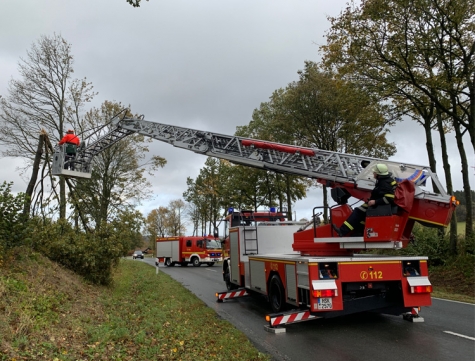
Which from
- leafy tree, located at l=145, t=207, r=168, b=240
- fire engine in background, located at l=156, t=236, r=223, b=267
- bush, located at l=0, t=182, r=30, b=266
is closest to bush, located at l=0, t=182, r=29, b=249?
bush, located at l=0, t=182, r=30, b=266

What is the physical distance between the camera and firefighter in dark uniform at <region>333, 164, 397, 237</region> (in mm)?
7375

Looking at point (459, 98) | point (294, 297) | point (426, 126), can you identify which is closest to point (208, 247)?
point (426, 126)

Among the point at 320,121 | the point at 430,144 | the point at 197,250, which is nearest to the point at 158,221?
the point at 197,250

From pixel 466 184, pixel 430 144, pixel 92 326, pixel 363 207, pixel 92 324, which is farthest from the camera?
pixel 430 144

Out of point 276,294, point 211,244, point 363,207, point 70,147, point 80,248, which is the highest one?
point 70,147

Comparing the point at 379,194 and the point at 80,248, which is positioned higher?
the point at 379,194

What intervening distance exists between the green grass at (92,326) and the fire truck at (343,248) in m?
1.47

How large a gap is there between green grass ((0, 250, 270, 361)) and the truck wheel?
130cm

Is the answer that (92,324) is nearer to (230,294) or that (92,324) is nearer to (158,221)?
(230,294)

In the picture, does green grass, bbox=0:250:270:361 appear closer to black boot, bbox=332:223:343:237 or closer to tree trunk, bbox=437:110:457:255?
black boot, bbox=332:223:343:237

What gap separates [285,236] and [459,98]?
9.83 metres

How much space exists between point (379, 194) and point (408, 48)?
8826 mm

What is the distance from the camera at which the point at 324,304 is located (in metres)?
6.93

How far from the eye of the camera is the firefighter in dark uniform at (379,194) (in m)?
7.38
